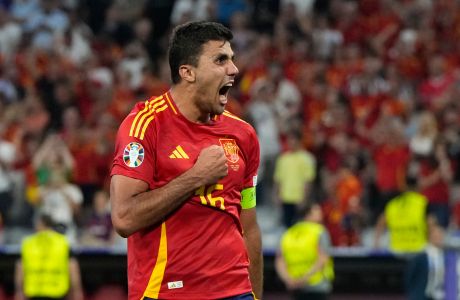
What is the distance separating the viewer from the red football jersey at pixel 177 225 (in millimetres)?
5141

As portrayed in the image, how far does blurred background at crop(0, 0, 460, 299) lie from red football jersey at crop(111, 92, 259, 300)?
9215 mm

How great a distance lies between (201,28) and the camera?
17.2ft

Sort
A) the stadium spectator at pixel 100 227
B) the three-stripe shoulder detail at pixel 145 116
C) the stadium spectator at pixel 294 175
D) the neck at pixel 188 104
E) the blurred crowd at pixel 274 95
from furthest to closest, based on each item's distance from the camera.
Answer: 1. the stadium spectator at pixel 294 175
2. the blurred crowd at pixel 274 95
3. the stadium spectator at pixel 100 227
4. the neck at pixel 188 104
5. the three-stripe shoulder detail at pixel 145 116

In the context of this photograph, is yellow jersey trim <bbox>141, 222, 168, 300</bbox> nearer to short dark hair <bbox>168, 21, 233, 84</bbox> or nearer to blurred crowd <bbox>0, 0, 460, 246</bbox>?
short dark hair <bbox>168, 21, 233, 84</bbox>

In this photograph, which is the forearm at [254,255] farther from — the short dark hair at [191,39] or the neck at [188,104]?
the short dark hair at [191,39]

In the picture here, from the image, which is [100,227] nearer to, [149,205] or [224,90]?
[224,90]

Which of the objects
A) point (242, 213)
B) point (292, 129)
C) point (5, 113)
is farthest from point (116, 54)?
point (242, 213)

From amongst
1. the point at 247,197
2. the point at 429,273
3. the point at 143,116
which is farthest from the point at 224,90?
the point at 429,273

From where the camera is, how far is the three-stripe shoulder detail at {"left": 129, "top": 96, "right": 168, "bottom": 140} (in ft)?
16.9

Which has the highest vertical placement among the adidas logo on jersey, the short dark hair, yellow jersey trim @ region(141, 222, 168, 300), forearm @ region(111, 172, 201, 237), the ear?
the short dark hair

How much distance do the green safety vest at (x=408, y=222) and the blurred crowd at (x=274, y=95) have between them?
693 mm

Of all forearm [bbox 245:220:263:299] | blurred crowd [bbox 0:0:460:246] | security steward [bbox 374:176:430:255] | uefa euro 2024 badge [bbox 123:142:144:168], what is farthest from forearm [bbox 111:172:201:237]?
security steward [bbox 374:176:430:255]

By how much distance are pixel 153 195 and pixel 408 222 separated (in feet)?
33.3

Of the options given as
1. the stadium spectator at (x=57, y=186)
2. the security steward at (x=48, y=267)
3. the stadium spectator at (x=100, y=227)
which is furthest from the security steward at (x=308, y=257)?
the stadium spectator at (x=57, y=186)
